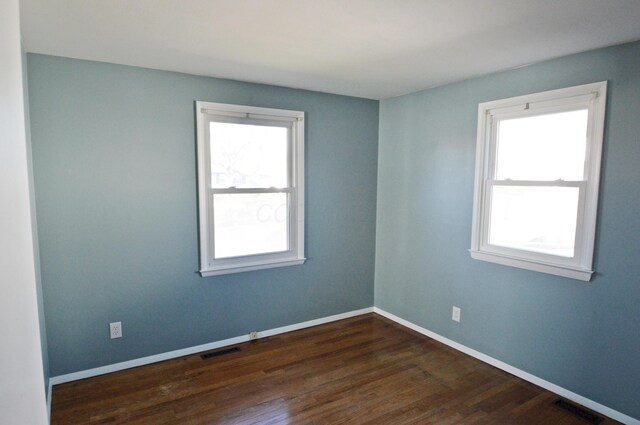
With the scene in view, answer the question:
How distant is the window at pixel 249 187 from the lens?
10.3 feet

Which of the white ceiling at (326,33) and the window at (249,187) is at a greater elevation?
the white ceiling at (326,33)

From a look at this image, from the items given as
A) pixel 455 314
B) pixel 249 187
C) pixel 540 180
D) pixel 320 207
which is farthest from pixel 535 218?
pixel 249 187

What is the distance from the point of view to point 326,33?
2.19 meters

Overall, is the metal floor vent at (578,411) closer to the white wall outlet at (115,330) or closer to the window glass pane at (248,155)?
the window glass pane at (248,155)

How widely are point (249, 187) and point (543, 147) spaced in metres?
2.43

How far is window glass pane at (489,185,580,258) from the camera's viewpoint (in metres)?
2.59

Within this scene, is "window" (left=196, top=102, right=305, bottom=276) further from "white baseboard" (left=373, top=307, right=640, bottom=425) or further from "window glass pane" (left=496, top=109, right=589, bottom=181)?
"window glass pane" (left=496, top=109, right=589, bottom=181)

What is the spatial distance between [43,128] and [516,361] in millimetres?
3940

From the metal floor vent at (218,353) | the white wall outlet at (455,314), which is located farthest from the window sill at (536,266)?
the metal floor vent at (218,353)

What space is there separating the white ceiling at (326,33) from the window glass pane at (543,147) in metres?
0.45

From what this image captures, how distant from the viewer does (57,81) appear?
8.36ft

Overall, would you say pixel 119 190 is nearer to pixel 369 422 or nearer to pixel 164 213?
pixel 164 213

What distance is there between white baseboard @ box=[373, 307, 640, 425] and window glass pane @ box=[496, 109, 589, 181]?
1.52 meters

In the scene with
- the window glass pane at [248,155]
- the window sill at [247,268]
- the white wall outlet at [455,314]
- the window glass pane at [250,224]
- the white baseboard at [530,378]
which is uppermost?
the window glass pane at [248,155]
